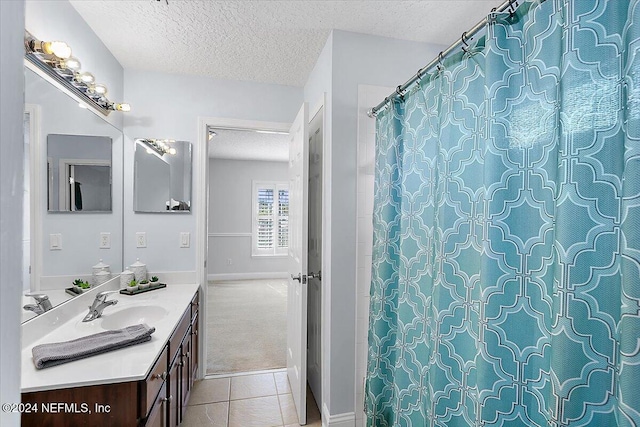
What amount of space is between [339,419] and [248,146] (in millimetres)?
4299

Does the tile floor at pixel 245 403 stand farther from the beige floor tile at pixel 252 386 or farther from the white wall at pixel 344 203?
the white wall at pixel 344 203

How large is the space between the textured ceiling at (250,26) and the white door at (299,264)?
1.60 ft

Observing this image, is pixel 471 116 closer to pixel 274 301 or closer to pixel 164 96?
pixel 164 96

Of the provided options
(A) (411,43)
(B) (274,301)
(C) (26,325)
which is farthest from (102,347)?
(B) (274,301)

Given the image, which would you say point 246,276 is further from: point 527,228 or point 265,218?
point 527,228

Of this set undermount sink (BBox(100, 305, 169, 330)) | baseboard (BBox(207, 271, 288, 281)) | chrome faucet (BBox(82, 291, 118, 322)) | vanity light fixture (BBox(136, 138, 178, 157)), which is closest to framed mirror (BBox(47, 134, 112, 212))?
vanity light fixture (BBox(136, 138, 178, 157))

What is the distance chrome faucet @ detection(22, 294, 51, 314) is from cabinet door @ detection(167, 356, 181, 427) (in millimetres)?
662

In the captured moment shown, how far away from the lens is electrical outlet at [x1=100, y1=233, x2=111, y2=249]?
6.62 ft

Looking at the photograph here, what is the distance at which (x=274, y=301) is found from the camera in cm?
472

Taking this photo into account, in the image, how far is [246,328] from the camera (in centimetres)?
357

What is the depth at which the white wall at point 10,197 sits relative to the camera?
295 mm

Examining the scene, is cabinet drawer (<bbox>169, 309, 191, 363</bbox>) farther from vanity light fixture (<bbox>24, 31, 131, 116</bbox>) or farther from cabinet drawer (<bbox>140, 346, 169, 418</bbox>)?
vanity light fixture (<bbox>24, 31, 131, 116</bbox>)

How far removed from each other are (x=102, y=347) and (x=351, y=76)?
1904 millimetres

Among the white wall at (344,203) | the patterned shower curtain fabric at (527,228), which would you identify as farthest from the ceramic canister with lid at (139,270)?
the patterned shower curtain fabric at (527,228)
